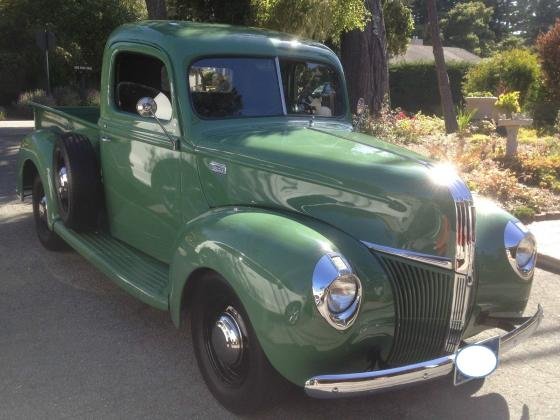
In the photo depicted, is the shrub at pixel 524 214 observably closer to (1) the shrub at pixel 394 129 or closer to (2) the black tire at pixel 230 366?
(1) the shrub at pixel 394 129

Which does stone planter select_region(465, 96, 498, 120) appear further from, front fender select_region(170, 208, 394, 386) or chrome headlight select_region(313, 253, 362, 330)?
chrome headlight select_region(313, 253, 362, 330)

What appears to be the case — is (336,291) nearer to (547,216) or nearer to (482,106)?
(547,216)

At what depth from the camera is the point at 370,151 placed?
3371mm

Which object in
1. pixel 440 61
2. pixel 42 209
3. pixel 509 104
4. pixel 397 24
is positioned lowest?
pixel 42 209

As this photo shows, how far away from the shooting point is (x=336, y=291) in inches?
103

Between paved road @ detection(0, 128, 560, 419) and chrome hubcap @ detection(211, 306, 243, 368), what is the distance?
0.97ft

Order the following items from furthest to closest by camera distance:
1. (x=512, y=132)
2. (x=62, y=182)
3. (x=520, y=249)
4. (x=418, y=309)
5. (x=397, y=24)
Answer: (x=397, y=24), (x=512, y=132), (x=62, y=182), (x=520, y=249), (x=418, y=309)

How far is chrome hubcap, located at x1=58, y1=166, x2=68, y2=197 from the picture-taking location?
15.6 feet

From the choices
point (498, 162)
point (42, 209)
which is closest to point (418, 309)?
point (42, 209)

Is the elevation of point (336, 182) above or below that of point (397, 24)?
below

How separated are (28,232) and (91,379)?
11.2ft

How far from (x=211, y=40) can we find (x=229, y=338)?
81.3 inches

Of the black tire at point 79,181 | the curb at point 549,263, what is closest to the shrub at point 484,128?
the curb at point 549,263

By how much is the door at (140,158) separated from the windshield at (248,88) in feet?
0.72
